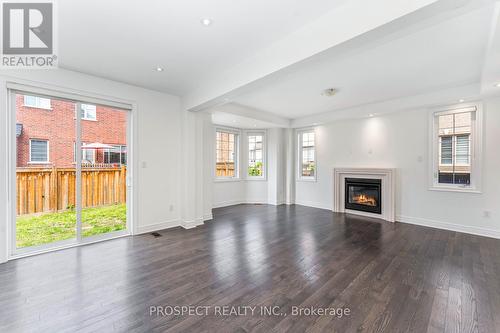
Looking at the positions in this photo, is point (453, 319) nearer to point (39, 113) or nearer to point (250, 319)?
point (250, 319)

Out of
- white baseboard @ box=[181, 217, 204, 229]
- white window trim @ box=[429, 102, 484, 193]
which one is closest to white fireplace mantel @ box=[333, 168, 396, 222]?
white window trim @ box=[429, 102, 484, 193]

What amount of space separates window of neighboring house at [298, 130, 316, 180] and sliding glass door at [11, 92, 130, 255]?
16.2 feet

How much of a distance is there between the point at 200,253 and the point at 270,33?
9.76 feet

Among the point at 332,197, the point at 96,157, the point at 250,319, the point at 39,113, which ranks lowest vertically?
the point at 250,319

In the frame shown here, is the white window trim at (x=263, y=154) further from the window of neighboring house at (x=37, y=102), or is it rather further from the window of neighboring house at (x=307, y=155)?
the window of neighboring house at (x=37, y=102)

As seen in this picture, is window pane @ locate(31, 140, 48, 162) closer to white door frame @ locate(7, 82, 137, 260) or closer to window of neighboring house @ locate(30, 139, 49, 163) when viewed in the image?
window of neighboring house @ locate(30, 139, 49, 163)

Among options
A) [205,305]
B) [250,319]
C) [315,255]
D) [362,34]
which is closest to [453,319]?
[315,255]

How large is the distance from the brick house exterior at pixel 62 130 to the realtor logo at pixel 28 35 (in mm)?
532

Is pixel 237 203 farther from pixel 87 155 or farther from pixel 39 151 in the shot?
pixel 39 151

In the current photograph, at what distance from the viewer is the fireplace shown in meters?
5.24

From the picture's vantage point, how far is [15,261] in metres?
2.87

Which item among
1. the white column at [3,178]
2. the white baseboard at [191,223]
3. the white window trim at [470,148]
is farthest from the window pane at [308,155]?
the white column at [3,178]

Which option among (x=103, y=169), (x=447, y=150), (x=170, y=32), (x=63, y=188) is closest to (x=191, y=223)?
(x=103, y=169)

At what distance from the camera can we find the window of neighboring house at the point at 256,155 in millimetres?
7188
